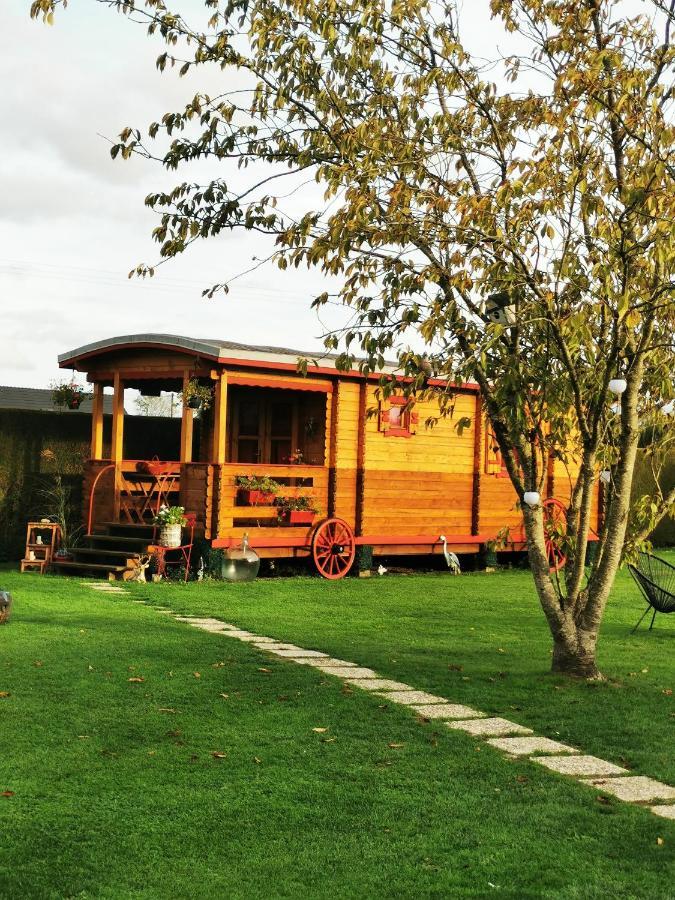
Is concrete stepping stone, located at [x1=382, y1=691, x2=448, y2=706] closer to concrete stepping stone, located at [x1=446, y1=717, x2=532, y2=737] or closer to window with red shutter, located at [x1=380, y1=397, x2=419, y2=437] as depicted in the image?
concrete stepping stone, located at [x1=446, y1=717, x2=532, y2=737]

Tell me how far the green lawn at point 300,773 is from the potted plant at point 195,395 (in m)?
4.47

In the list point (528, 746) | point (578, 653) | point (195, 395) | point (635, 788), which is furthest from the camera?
point (195, 395)

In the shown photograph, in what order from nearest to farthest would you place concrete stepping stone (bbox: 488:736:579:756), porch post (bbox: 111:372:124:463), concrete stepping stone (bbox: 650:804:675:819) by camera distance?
1. concrete stepping stone (bbox: 650:804:675:819)
2. concrete stepping stone (bbox: 488:736:579:756)
3. porch post (bbox: 111:372:124:463)

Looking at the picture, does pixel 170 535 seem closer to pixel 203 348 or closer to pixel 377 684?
pixel 203 348

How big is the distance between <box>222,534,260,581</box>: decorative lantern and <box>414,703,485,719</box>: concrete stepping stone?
268 inches

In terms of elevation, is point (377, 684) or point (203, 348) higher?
point (203, 348)

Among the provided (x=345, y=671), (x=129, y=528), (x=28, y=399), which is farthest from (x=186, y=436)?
(x=28, y=399)

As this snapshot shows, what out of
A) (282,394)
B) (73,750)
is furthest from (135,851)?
(282,394)

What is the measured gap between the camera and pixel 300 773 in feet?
15.7

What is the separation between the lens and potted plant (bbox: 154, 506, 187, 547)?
41.6ft

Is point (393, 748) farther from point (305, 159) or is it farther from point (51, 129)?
point (51, 129)

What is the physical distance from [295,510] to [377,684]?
7.11 meters

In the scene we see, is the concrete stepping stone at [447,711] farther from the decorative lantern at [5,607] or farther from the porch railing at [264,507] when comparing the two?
the porch railing at [264,507]

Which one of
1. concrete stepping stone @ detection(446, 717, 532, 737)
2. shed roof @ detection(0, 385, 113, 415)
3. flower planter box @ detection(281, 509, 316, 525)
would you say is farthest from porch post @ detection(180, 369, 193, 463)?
shed roof @ detection(0, 385, 113, 415)
